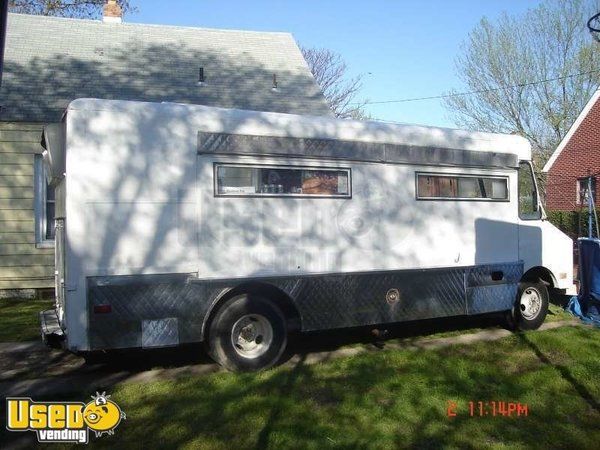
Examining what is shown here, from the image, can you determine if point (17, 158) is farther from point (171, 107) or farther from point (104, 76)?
point (171, 107)

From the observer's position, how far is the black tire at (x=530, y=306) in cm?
823

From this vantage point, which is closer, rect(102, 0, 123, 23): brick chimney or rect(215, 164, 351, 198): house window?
rect(215, 164, 351, 198): house window

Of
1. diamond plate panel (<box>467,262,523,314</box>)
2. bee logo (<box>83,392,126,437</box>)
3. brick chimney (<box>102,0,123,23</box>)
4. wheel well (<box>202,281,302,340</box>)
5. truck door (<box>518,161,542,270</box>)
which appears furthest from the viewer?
brick chimney (<box>102,0,123,23</box>)

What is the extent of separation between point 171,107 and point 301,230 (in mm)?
1926

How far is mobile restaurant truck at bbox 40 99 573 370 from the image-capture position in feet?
18.6

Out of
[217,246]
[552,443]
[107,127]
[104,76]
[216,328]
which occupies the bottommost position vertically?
[552,443]

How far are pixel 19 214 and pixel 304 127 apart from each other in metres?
7.60

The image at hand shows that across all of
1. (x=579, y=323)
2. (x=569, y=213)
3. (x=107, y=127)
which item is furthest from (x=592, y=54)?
(x=107, y=127)

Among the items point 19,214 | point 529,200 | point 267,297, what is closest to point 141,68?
point 19,214

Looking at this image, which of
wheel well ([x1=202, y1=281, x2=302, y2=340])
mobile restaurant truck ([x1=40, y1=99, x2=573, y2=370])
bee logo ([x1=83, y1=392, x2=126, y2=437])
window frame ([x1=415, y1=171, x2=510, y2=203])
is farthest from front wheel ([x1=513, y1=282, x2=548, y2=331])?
bee logo ([x1=83, y1=392, x2=126, y2=437])

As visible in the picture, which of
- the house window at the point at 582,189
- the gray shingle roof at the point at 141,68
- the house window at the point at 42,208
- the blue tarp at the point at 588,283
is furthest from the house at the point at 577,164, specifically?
the house window at the point at 42,208

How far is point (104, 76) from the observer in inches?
509

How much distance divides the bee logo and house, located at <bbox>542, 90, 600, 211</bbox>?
22.9 metres

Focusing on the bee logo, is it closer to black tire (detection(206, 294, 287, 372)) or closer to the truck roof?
black tire (detection(206, 294, 287, 372))
